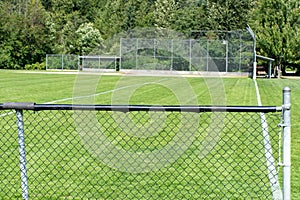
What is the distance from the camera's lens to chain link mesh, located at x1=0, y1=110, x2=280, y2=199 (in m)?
5.71

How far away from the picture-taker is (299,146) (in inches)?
329

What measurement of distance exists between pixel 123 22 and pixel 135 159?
6865 centimetres

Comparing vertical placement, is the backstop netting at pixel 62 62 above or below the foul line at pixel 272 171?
above

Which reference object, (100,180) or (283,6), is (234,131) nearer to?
(100,180)

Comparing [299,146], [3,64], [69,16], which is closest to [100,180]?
[299,146]

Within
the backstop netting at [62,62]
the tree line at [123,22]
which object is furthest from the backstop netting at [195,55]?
the backstop netting at [62,62]

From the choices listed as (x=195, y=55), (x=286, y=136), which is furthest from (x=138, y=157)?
(x=195, y=55)

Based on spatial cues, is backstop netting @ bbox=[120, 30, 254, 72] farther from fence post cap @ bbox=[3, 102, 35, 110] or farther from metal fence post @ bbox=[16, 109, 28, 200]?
fence post cap @ bbox=[3, 102, 35, 110]

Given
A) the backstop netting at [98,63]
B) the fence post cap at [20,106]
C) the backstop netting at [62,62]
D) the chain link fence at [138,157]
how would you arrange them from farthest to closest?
the backstop netting at [62,62] < the backstop netting at [98,63] < the chain link fence at [138,157] < the fence post cap at [20,106]

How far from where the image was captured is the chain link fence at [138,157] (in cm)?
549

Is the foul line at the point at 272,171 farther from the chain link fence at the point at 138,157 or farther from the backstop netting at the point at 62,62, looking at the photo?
the backstop netting at the point at 62,62

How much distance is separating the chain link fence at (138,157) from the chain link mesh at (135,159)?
12 millimetres

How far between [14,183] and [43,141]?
2640mm

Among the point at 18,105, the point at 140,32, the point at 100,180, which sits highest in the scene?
the point at 140,32
